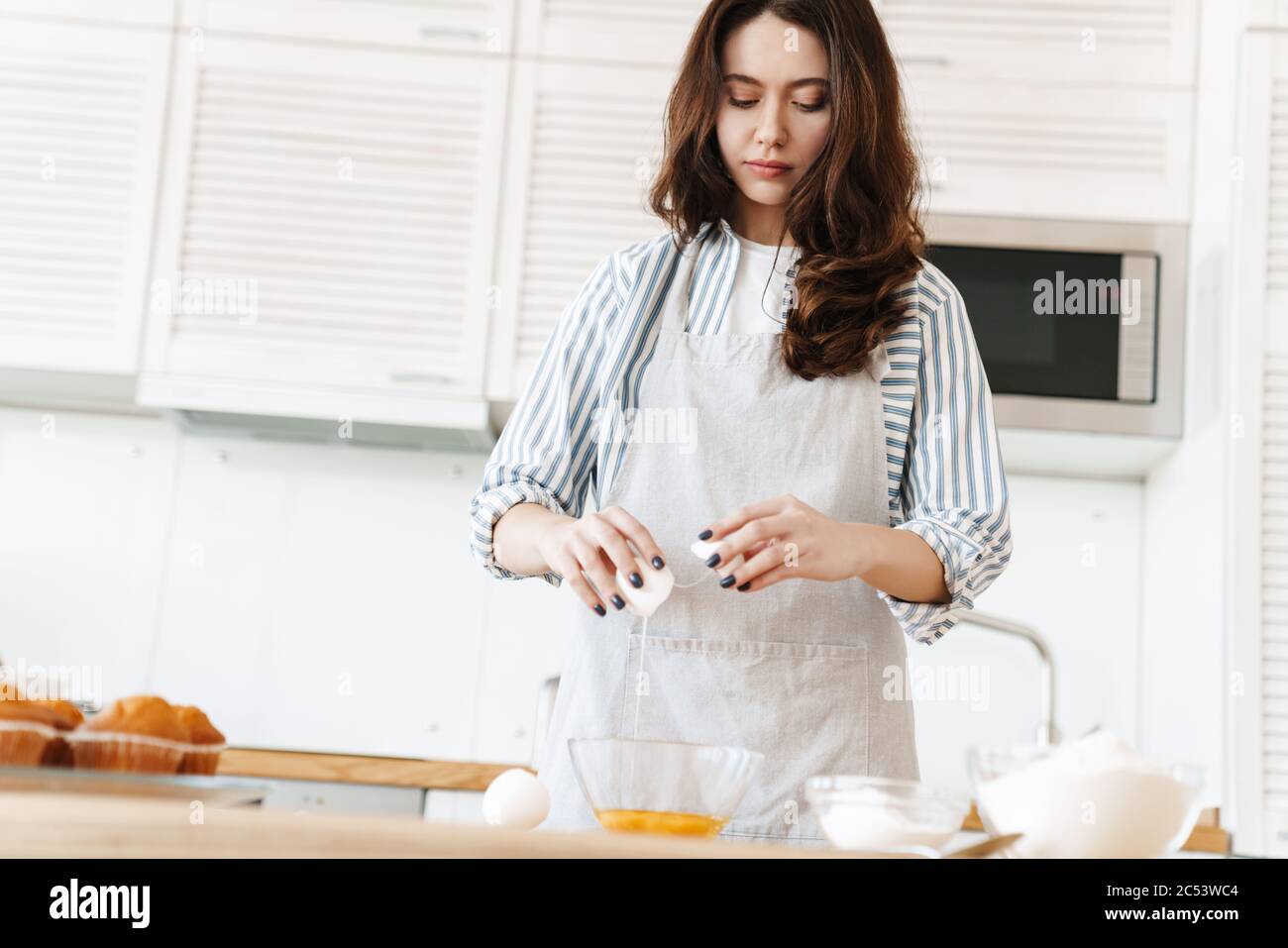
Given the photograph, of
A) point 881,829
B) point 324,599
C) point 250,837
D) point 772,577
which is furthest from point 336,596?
point 250,837

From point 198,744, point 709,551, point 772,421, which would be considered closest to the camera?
point 198,744

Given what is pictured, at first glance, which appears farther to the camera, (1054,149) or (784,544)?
(1054,149)

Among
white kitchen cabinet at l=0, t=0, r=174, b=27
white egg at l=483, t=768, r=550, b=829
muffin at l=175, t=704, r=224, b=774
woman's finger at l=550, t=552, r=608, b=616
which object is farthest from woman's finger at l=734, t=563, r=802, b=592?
white kitchen cabinet at l=0, t=0, r=174, b=27

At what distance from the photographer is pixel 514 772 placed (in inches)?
34.3

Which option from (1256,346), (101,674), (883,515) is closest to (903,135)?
(883,515)

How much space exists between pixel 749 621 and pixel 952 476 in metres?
0.23

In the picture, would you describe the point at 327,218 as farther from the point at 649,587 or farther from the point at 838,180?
the point at 649,587

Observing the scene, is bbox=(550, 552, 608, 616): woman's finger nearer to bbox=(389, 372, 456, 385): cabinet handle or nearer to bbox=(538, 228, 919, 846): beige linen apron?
bbox=(538, 228, 919, 846): beige linen apron

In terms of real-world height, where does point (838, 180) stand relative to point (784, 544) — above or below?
above

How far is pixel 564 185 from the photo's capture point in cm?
246

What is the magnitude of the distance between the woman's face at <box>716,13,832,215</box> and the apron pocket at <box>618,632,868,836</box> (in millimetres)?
454

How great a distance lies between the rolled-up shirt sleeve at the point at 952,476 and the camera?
3.77 ft

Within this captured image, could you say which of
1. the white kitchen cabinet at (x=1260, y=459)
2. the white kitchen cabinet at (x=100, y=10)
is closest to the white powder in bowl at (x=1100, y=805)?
the white kitchen cabinet at (x=1260, y=459)

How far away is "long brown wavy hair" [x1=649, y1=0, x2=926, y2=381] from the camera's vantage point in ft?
4.16
